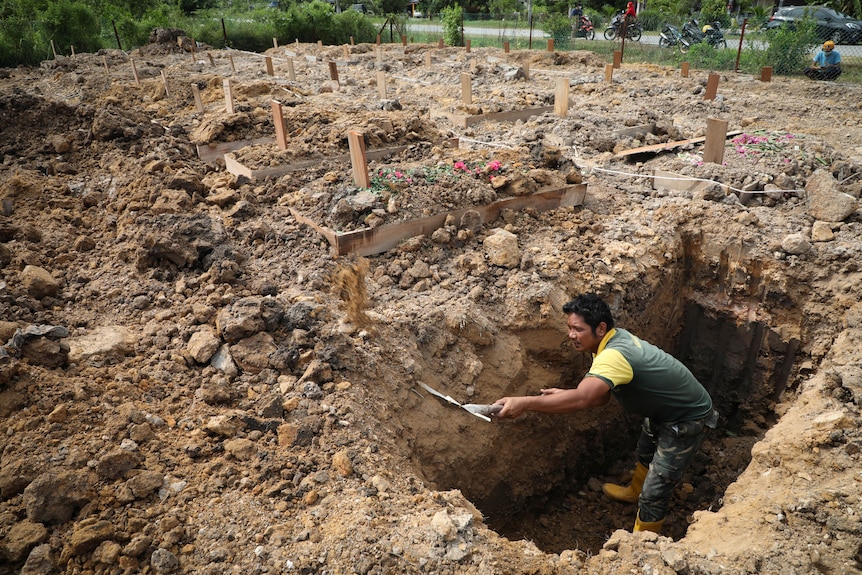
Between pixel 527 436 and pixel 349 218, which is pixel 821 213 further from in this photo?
pixel 349 218

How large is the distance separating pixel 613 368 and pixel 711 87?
767cm

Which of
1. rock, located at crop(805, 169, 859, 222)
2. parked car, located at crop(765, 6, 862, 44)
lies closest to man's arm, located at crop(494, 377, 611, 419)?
rock, located at crop(805, 169, 859, 222)

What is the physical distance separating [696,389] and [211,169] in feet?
17.1

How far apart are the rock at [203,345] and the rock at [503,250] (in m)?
2.13

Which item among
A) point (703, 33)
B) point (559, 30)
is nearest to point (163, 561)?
point (703, 33)

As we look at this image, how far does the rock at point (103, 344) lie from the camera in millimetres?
3203

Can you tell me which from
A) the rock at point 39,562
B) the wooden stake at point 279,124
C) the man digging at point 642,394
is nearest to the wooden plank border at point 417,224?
the wooden stake at point 279,124

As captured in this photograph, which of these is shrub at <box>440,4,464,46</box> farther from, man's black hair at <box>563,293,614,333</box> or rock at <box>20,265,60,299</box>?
man's black hair at <box>563,293,614,333</box>

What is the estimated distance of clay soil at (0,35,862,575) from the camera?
7.98ft

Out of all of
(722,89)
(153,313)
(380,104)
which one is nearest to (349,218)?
(153,313)

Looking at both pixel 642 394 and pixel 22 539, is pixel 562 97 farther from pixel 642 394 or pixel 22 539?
pixel 22 539

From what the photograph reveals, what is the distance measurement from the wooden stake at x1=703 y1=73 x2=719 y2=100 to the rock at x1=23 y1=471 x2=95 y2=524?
9.70 metres

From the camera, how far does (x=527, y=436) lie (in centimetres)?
434

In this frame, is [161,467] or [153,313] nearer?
[161,467]
